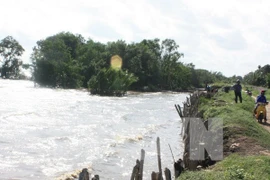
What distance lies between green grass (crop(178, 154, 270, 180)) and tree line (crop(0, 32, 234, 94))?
46.6 m

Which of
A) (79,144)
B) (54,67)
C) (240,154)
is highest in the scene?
(54,67)

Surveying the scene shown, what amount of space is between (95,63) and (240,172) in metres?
69.2

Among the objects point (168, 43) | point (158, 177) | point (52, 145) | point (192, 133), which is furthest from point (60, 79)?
point (158, 177)

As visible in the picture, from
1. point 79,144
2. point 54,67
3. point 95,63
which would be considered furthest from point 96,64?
point 79,144

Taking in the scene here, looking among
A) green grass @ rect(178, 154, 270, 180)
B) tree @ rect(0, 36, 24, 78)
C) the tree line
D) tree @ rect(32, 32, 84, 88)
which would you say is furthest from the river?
tree @ rect(0, 36, 24, 78)

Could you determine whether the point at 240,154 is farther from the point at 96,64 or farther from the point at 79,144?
the point at 96,64

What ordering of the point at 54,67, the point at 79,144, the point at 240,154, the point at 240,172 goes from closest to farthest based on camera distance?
1. the point at 240,172
2. the point at 240,154
3. the point at 79,144
4. the point at 54,67

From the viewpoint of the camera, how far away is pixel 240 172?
714cm

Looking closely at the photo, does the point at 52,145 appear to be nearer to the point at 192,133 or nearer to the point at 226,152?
the point at 192,133

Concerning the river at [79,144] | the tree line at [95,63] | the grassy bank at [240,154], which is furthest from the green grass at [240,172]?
the tree line at [95,63]

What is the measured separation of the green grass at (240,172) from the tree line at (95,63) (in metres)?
46.6

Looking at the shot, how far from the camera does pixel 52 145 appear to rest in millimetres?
16719

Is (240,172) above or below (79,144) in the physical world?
above

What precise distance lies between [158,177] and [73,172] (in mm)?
5626
